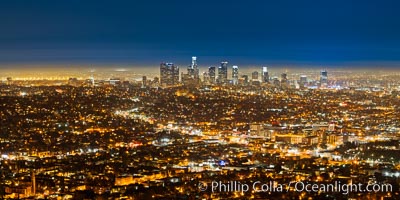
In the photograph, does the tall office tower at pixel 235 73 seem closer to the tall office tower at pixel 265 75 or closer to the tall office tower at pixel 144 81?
the tall office tower at pixel 265 75

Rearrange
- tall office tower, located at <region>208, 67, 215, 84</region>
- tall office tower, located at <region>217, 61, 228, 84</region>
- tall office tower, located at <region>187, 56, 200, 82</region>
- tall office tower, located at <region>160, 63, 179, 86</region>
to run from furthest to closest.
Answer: tall office tower, located at <region>217, 61, 228, 84</region> → tall office tower, located at <region>208, 67, 215, 84</region> → tall office tower, located at <region>187, 56, 200, 82</region> → tall office tower, located at <region>160, 63, 179, 86</region>

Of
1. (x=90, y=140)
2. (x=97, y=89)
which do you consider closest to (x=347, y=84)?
(x=97, y=89)

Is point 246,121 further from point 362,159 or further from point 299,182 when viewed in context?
point 299,182

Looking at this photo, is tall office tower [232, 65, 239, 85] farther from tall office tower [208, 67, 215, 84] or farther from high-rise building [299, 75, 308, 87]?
high-rise building [299, 75, 308, 87]

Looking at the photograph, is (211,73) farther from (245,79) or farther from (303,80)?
(303,80)

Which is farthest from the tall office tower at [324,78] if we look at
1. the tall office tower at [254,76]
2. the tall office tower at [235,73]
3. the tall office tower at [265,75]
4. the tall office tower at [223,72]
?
the tall office tower at [223,72]

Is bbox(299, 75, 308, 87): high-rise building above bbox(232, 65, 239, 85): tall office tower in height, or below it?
below

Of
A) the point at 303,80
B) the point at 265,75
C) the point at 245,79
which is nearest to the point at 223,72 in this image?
the point at 245,79

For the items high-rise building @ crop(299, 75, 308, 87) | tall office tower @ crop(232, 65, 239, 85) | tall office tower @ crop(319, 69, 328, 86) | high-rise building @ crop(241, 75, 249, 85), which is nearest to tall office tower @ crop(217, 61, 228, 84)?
tall office tower @ crop(232, 65, 239, 85)
